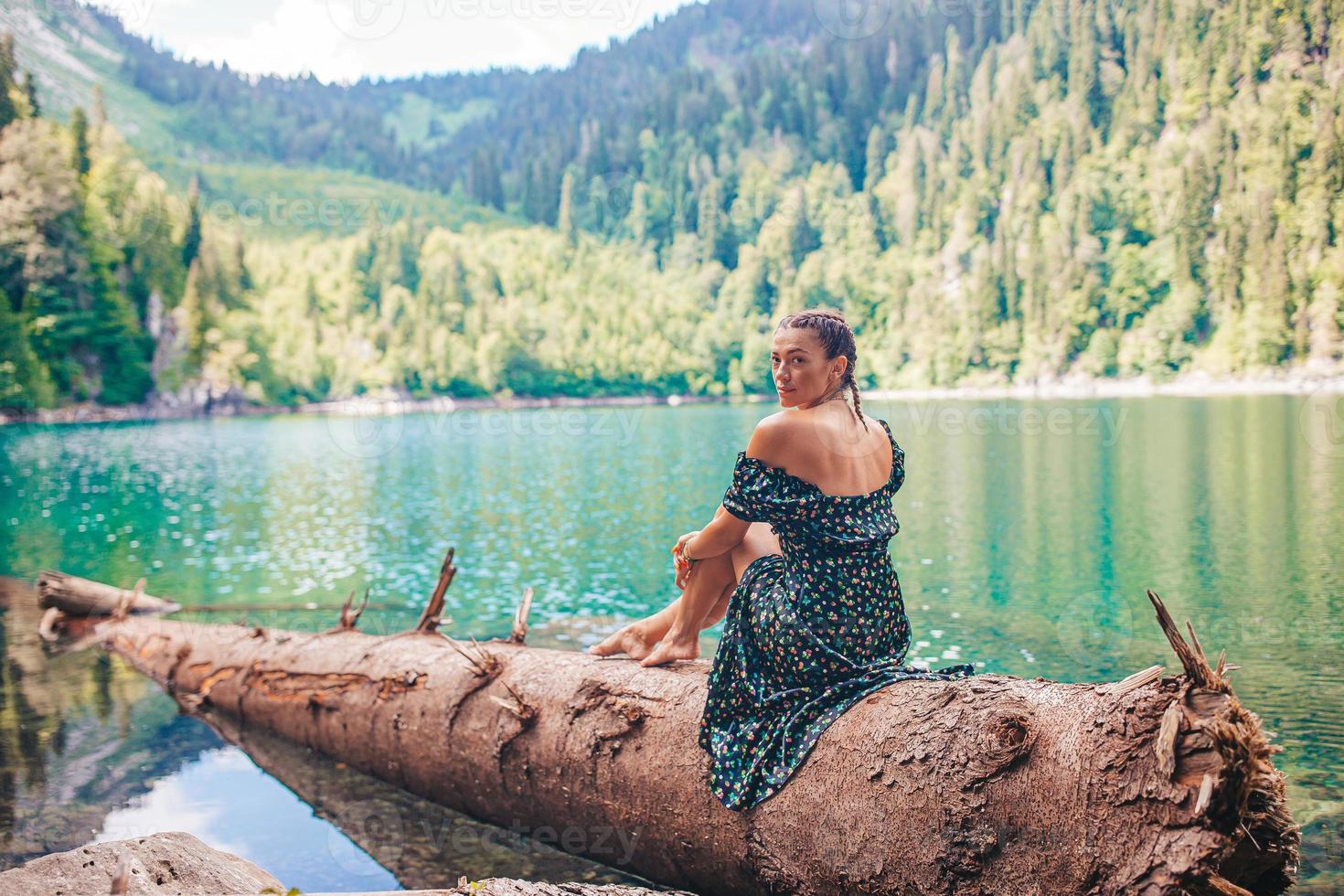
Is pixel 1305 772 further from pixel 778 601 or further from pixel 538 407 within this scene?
pixel 538 407

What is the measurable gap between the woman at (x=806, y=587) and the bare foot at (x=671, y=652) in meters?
0.77

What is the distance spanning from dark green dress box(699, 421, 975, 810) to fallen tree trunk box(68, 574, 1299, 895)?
125 millimetres

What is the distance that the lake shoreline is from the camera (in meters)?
90.1

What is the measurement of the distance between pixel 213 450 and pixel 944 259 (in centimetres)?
15056

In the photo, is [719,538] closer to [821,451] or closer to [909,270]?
[821,451]

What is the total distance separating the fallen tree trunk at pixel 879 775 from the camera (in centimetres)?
323

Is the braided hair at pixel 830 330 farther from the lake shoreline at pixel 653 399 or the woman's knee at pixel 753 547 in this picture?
the lake shoreline at pixel 653 399

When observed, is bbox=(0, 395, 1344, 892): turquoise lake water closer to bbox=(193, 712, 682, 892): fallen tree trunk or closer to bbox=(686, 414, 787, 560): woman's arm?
bbox=(193, 712, 682, 892): fallen tree trunk

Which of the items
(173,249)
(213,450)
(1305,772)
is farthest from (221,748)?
(173,249)

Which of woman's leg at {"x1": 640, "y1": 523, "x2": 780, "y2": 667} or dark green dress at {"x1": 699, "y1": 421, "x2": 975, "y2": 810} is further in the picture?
woman's leg at {"x1": 640, "y1": 523, "x2": 780, "y2": 667}

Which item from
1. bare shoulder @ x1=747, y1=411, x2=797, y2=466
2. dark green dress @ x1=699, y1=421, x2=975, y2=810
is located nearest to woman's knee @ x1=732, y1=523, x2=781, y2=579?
dark green dress @ x1=699, y1=421, x2=975, y2=810

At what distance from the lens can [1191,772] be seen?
3227mm

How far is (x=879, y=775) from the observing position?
410 cm

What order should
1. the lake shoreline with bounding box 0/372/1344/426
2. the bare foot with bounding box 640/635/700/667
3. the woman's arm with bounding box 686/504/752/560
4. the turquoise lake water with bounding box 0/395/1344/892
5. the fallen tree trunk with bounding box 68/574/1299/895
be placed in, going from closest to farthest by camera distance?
the fallen tree trunk with bounding box 68/574/1299/895 < the woman's arm with bounding box 686/504/752/560 < the bare foot with bounding box 640/635/700/667 < the turquoise lake water with bounding box 0/395/1344/892 < the lake shoreline with bounding box 0/372/1344/426
